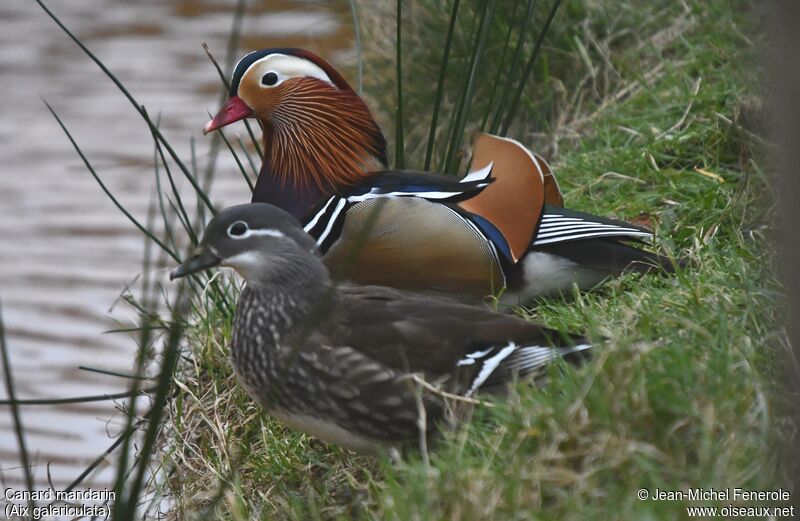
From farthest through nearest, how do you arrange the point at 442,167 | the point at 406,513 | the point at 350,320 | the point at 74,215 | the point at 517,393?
1. the point at 74,215
2. the point at 442,167
3. the point at 350,320
4. the point at 517,393
5. the point at 406,513

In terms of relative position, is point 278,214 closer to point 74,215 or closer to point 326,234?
point 326,234

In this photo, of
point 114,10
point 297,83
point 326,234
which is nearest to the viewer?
point 326,234

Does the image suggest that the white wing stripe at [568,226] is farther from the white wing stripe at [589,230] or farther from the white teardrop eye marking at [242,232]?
the white teardrop eye marking at [242,232]

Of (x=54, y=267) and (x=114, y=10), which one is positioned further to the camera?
(x=114, y=10)

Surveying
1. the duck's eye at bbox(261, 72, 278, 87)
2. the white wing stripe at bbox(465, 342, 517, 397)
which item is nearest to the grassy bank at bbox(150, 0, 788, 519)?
the white wing stripe at bbox(465, 342, 517, 397)

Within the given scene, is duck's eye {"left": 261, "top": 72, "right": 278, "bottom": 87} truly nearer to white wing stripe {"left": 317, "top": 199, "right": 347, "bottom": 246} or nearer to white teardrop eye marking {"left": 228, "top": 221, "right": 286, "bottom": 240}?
white wing stripe {"left": 317, "top": 199, "right": 347, "bottom": 246}

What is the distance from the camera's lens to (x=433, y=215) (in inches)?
132

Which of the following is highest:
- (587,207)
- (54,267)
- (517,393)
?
(517,393)

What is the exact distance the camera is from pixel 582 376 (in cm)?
237

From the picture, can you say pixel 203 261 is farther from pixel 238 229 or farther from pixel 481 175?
pixel 481 175

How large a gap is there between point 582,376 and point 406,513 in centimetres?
45

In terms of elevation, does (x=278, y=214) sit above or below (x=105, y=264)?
above

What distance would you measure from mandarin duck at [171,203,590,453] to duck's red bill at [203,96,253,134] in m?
0.70

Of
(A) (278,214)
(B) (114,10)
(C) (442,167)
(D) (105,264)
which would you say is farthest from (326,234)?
(B) (114,10)
